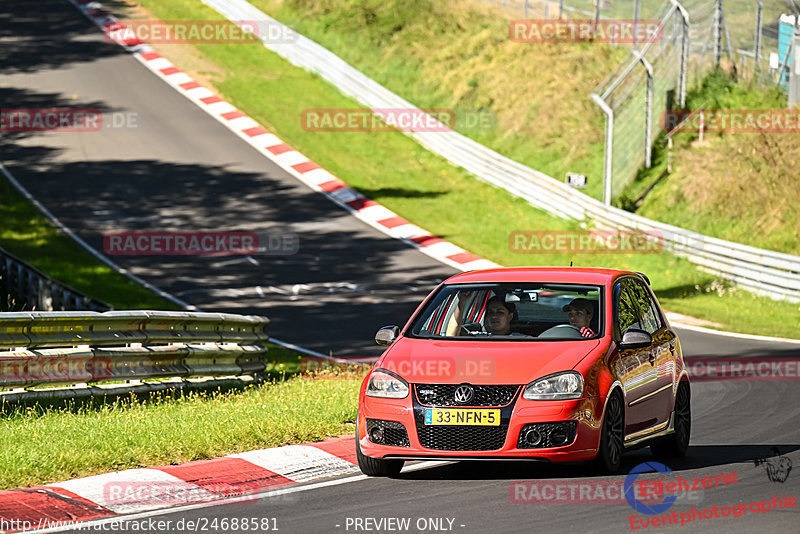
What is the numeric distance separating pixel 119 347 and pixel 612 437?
6251mm

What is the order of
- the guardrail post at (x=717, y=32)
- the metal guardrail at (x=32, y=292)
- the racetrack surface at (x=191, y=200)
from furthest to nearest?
the guardrail post at (x=717, y=32), the racetrack surface at (x=191, y=200), the metal guardrail at (x=32, y=292)

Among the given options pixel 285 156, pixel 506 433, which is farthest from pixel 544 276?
pixel 285 156

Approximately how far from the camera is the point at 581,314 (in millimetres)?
9547

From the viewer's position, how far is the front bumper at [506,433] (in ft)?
27.4

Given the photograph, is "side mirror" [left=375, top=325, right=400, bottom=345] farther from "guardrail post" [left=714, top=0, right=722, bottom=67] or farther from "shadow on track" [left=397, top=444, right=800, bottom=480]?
"guardrail post" [left=714, top=0, right=722, bottom=67]

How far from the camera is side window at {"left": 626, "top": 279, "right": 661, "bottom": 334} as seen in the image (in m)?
10.2

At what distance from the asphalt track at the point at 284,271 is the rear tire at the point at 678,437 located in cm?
13

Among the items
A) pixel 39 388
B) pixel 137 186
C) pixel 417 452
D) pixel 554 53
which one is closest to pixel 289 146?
pixel 137 186

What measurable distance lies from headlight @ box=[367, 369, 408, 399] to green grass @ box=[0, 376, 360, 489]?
4.62 ft

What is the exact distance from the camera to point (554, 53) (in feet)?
124

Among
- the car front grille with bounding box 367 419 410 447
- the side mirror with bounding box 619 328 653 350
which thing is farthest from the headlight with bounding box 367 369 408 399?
the side mirror with bounding box 619 328 653 350

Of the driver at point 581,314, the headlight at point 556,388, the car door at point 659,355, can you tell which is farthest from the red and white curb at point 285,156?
the headlight at point 556,388

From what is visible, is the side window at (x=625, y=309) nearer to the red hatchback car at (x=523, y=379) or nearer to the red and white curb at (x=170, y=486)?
the red hatchback car at (x=523, y=379)

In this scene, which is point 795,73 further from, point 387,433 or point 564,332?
point 387,433
